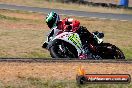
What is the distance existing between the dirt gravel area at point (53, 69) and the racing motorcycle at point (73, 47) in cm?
164

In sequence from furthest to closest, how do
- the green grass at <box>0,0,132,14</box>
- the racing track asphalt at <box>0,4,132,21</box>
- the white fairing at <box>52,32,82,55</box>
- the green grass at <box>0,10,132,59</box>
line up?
the green grass at <box>0,0,132,14</box> < the racing track asphalt at <box>0,4,132,21</box> < the green grass at <box>0,10,132,59</box> < the white fairing at <box>52,32,82,55</box>

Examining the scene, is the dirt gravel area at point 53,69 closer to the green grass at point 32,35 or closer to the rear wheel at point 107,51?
the rear wheel at point 107,51

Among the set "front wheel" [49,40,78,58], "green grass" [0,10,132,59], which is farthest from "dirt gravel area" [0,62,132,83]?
"green grass" [0,10,132,59]

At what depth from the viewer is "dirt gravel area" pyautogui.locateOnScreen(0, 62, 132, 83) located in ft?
34.5

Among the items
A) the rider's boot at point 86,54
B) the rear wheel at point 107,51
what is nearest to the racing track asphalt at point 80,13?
the rear wheel at point 107,51

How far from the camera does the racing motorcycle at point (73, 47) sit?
13.8 m

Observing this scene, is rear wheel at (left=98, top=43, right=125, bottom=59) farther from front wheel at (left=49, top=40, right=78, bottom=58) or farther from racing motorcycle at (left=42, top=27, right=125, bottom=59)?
front wheel at (left=49, top=40, right=78, bottom=58)

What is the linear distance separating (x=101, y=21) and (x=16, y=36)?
13.9 m

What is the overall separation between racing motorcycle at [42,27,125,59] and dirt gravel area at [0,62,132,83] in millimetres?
1639

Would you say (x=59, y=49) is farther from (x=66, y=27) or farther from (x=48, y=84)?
(x=48, y=84)

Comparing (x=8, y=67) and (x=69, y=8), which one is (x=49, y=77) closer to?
(x=8, y=67)

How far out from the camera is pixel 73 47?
1406 cm

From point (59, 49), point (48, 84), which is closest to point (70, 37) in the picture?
point (59, 49)

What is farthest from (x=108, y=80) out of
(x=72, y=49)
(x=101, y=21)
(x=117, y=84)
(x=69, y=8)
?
(x=69, y=8)
